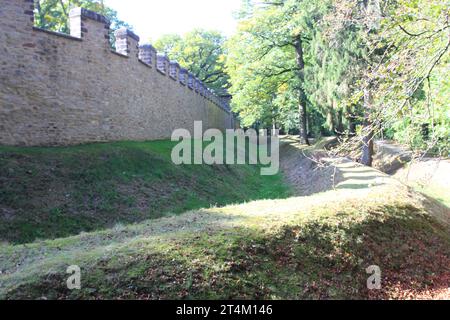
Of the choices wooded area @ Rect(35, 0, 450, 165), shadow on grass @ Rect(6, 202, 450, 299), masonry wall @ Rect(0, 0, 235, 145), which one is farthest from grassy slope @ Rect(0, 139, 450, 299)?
masonry wall @ Rect(0, 0, 235, 145)

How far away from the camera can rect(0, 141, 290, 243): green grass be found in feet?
23.4

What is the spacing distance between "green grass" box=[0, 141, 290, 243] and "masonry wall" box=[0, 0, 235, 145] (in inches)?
23.6

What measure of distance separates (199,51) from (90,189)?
131 ft

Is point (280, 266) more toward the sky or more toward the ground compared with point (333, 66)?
more toward the ground

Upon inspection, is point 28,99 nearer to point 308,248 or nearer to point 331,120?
point 308,248

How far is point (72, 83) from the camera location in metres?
10.4

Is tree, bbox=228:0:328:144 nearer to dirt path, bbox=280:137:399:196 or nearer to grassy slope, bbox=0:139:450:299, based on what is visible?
dirt path, bbox=280:137:399:196

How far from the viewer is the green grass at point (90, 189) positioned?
7.12 m

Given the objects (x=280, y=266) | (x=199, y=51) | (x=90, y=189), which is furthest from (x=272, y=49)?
(x=199, y=51)

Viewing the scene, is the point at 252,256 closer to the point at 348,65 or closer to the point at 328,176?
the point at 328,176

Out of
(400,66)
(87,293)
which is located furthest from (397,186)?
(87,293)

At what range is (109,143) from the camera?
11508mm

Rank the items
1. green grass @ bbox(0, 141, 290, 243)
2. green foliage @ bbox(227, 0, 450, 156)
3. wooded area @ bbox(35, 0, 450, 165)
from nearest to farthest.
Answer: green foliage @ bbox(227, 0, 450, 156) < wooded area @ bbox(35, 0, 450, 165) < green grass @ bbox(0, 141, 290, 243)
